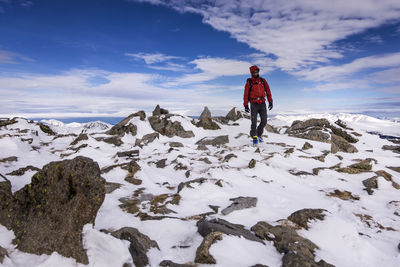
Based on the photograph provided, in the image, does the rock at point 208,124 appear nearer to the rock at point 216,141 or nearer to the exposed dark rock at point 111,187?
the rock at point 216,141

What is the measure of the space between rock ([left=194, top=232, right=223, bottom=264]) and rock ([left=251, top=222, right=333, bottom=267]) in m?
1.38

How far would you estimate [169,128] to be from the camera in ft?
71.6

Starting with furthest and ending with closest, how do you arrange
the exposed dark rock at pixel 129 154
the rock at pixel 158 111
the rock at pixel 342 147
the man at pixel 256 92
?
the rock at pixel 158 111 → the rock at pixel 342 147 → the exposed dark rock at pixel 129 154 → the man at pixel 256 92

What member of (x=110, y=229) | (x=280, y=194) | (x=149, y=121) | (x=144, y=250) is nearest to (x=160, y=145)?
(x=149, y=121)

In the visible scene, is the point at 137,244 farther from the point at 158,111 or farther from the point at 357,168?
the point at 158,111

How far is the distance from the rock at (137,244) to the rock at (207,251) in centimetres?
103

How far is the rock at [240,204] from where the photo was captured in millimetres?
7158

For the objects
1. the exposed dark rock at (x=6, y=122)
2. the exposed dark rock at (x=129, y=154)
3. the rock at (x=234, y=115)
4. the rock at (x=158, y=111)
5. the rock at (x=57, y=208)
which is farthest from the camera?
the rock at (x=234, y=115)

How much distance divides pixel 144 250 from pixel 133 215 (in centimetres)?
216

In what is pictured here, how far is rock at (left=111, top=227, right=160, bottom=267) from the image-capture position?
4461 millimetres

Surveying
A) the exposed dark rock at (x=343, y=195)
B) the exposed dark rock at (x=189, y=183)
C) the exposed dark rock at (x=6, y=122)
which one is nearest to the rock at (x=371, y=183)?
the exposed dark rock at (x=343, y=195)

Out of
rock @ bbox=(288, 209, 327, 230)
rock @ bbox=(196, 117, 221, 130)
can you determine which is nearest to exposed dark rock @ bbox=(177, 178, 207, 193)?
rock @ bbox=(288, 209, 327, 230)

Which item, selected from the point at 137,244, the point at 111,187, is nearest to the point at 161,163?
the point at 111,187

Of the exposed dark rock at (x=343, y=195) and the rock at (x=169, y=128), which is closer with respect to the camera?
the exposed dark rock at (x=343, y=195)
